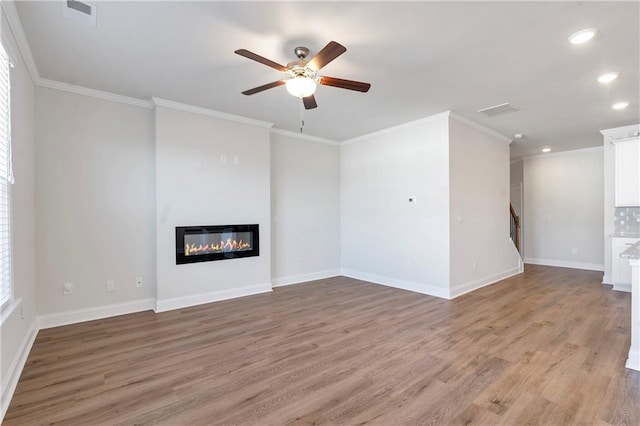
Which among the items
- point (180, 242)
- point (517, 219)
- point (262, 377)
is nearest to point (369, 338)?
point (262, 377)

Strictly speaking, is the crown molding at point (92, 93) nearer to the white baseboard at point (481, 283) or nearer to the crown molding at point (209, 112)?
the crown molding at point (209, 112)

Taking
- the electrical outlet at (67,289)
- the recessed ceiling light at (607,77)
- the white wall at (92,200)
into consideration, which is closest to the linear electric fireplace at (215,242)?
the white wall at (92,200)

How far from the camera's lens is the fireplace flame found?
4.32 metres

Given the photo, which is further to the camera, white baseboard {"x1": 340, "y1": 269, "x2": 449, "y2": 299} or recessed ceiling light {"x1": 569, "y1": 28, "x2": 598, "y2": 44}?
white baseboard {"x1": 340, "y1": 269, "x2": 449, "y2": 299}

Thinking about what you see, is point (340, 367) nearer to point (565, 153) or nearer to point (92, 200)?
point (92, 200)

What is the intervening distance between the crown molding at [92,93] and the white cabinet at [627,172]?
7100 mm

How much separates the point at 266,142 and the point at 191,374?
3566 mm

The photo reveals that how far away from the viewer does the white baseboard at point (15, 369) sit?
6.84 ft

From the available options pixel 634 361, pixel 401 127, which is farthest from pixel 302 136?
pixel 634 361

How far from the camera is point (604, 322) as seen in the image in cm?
356

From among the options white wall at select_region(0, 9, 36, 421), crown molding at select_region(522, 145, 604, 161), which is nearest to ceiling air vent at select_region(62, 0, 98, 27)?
white wall at select_region(0, 9, 36, 421)

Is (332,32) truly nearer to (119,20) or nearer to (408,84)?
(408,84)

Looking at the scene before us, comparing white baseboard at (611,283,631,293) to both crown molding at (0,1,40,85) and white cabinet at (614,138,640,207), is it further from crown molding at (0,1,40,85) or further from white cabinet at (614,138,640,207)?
crown molding at (0,1,40,85)

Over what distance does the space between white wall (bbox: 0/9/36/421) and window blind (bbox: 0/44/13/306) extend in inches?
4.4
